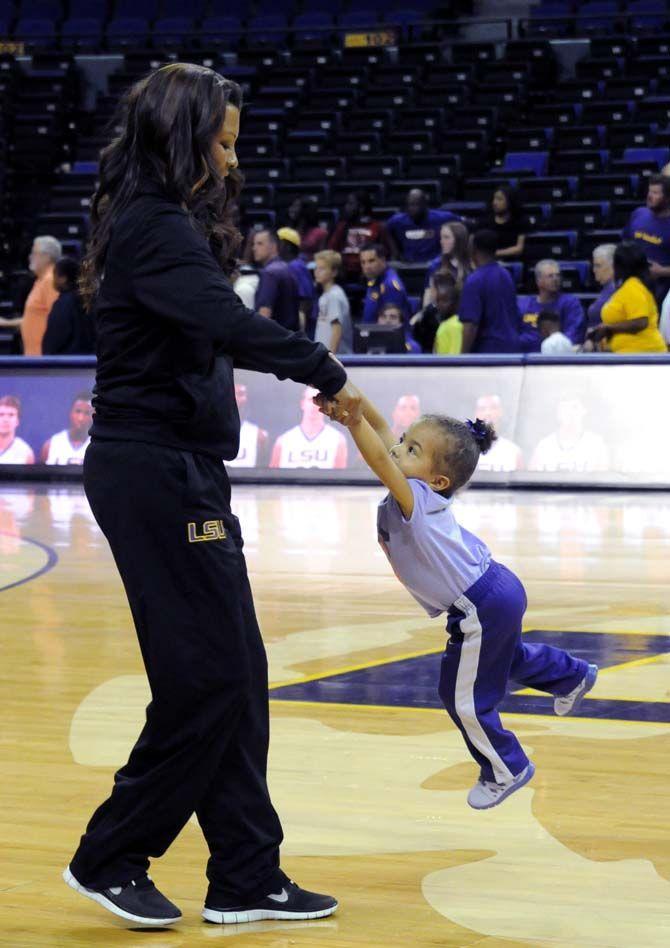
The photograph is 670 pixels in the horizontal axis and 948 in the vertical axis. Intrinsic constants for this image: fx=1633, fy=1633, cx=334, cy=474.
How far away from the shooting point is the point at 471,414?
11.5 meters

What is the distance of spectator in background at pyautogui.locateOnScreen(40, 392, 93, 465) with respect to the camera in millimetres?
12461

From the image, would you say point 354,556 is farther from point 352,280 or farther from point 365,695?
point 352,280

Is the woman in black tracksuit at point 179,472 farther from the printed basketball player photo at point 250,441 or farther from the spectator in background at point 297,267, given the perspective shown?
the spectator in background at point 297,267

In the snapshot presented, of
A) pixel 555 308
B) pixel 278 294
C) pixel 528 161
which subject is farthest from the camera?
pixel 528 161

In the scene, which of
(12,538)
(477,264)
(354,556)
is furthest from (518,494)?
(12,538)

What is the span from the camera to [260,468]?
12.1 meters

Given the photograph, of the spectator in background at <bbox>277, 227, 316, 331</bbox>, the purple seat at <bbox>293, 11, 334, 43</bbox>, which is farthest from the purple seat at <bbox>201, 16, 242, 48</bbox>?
the spectator in background at <bbox>277, 227, 316, 331</bbox>

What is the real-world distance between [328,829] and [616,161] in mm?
14049

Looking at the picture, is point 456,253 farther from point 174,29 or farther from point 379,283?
point 174,29

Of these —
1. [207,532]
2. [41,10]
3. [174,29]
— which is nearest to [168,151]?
[207,532]

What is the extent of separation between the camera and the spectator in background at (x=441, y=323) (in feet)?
40.6

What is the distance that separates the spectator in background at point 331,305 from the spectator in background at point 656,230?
228 centimetres

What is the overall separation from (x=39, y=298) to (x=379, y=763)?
9.43 metres

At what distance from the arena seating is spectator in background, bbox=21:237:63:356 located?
4.00 m
